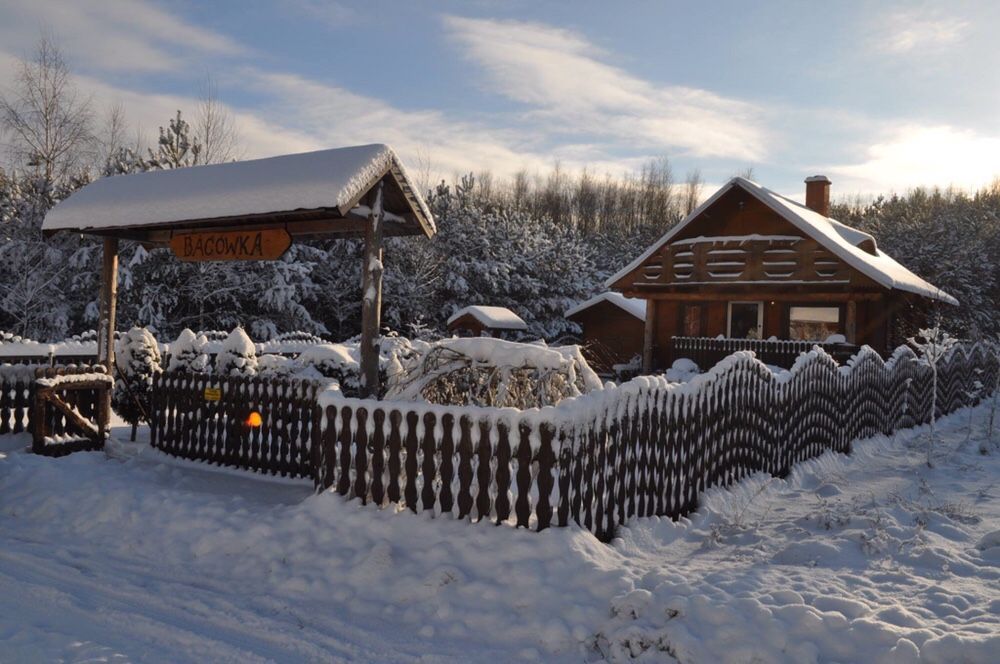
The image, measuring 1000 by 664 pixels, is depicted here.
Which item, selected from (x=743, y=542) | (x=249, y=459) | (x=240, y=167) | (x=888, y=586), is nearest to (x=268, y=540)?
(x=249, y=459)

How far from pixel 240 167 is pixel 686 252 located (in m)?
16.6

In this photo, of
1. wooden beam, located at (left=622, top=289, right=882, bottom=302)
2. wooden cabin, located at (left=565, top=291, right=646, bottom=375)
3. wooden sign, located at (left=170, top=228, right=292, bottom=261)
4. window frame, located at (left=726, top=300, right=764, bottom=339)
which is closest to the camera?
wooden sign, located at (left=170, top=228, right=292, bottom=261)

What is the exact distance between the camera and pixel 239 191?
891 centimetres

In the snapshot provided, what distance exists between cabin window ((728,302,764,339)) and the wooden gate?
1944cm

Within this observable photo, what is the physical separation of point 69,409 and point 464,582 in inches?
276

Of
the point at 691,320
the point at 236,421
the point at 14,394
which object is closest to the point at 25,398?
the point at 14,394

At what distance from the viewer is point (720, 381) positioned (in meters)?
7.89

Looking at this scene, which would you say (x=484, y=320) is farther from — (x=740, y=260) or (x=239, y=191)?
(x=239, y=191)

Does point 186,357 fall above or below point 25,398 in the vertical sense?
above

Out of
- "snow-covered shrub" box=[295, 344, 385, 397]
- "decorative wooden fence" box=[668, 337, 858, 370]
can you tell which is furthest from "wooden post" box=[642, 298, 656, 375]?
"snow-covered shrub" box=[295, 344, 385, 397]

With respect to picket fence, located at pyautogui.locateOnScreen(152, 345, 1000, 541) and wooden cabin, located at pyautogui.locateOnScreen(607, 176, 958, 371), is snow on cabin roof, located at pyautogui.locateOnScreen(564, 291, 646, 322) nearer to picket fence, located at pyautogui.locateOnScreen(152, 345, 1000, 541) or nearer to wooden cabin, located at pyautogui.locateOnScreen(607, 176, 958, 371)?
wooden cabin, located at pyautogui.locateOnScreen(607, 176, 958, 371)

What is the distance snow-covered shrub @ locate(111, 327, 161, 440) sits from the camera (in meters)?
12.5

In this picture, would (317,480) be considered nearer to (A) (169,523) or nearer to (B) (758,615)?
(A) (169,523)

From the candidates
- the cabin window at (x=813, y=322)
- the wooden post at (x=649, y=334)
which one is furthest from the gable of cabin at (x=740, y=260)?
the cabin window at (x=813, y=322)
